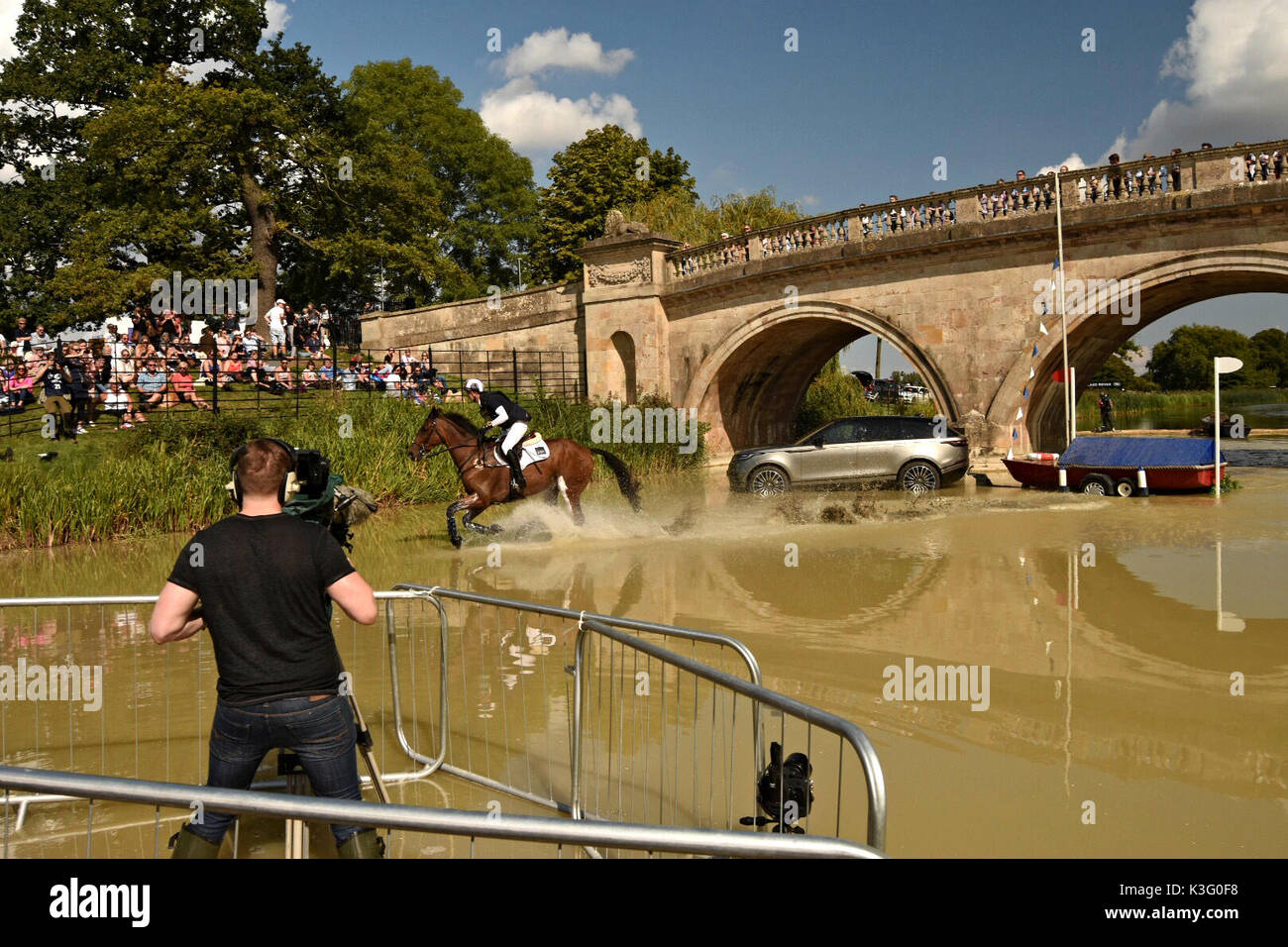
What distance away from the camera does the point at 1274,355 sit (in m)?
106

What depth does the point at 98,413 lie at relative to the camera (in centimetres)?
1866

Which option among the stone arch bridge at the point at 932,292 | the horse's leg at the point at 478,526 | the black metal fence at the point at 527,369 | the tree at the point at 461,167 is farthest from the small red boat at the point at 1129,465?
the tree at the point at 461,167

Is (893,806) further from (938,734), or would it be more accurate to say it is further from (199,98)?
(199,98)

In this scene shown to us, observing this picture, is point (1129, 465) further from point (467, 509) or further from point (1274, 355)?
point (1274, 355)

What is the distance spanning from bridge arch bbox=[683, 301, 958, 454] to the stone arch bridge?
5 cm

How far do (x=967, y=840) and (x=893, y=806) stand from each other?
44cm

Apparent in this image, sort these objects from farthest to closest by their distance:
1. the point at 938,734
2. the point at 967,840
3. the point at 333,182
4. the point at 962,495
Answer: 1. the point at 333,182
2. the point at 962,495
3. the point at 938,734
4. the point at 967,840

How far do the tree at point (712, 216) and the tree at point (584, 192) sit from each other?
6.84 m

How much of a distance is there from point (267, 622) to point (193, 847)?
28.5 inches

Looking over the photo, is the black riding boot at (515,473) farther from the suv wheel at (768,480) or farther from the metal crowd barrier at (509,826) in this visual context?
the metal crowd barrier at (509,826)
